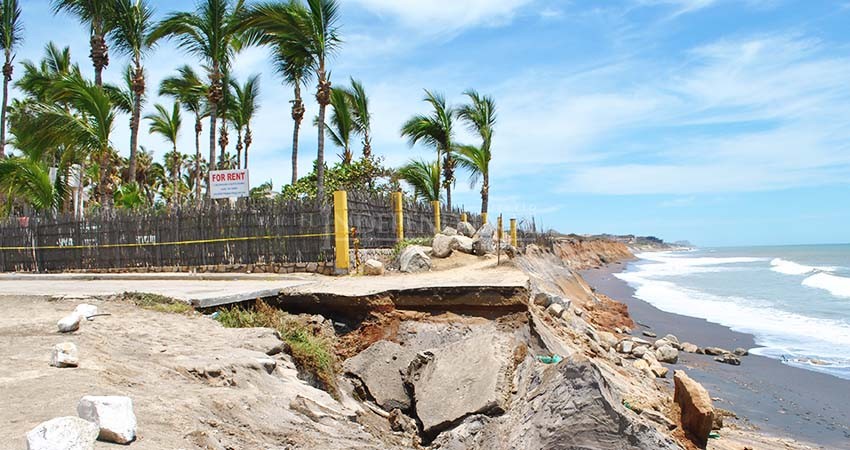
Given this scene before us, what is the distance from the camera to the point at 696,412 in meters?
6.14

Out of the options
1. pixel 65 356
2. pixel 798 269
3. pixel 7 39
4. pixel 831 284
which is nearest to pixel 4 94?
pixel 7 39

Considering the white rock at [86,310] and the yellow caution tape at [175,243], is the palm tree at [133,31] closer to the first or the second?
the yellow caution tape at [175,243]

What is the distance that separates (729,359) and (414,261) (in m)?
6.58

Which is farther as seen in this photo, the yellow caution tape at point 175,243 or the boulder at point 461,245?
the boulder at point 461,245

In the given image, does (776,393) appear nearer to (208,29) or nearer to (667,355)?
(667,355)

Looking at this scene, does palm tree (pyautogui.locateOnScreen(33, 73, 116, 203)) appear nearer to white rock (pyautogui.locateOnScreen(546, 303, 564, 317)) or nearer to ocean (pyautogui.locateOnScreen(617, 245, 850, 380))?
white rock (pyautogui.locateOnScreen(546, 303, 564, 317))

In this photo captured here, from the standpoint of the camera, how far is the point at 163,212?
1495cm

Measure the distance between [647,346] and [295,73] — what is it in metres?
13.2

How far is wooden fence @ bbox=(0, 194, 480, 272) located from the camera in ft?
43.3

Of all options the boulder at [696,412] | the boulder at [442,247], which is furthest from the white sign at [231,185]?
the boulder at [696,412]

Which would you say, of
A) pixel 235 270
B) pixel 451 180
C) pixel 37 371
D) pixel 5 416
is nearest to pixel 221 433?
pixel 5 416

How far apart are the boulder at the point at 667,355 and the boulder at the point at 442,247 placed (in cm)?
524

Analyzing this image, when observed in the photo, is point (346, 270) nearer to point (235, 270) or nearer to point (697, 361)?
point (235, 270)

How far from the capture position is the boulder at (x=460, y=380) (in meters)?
5.84
